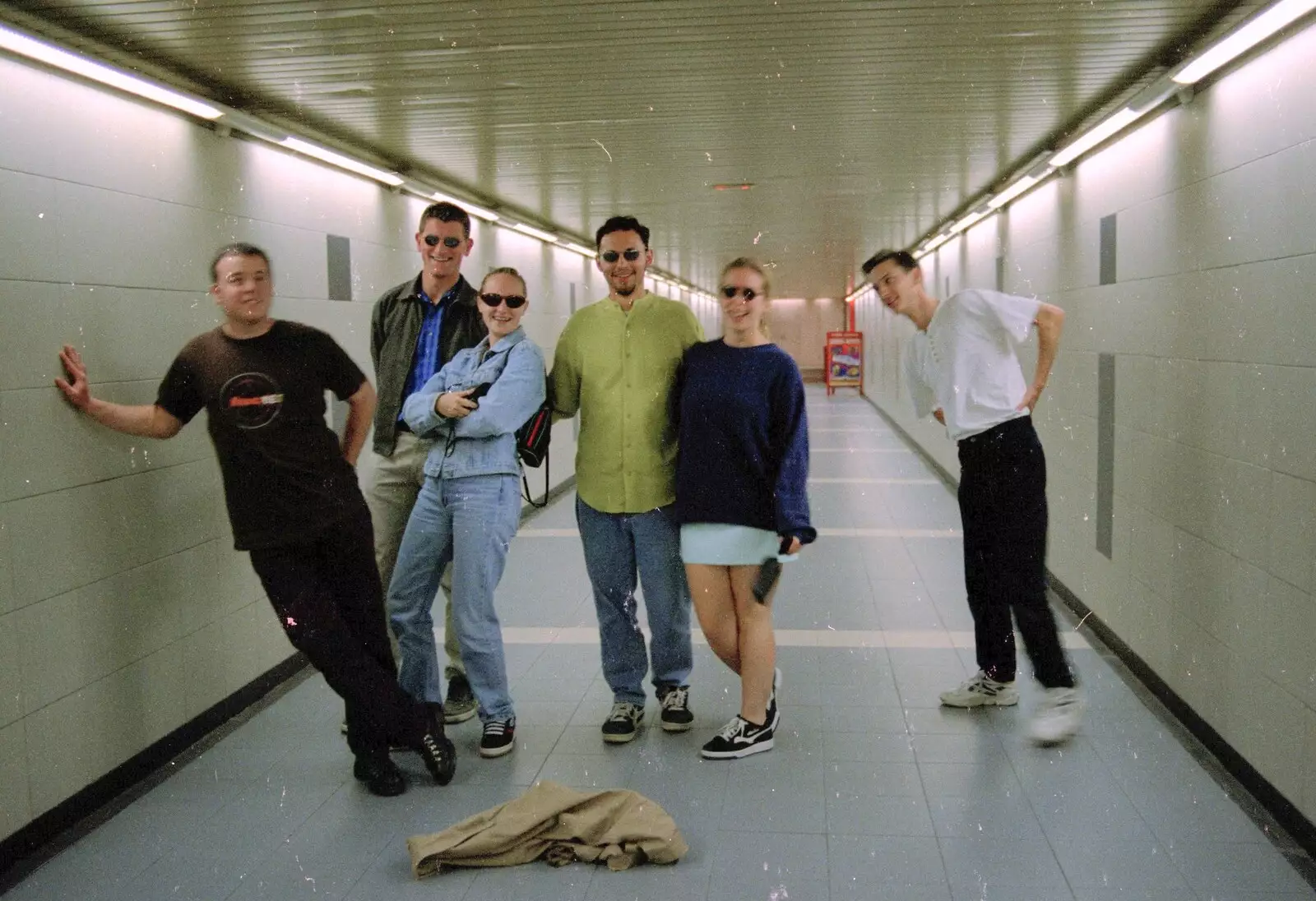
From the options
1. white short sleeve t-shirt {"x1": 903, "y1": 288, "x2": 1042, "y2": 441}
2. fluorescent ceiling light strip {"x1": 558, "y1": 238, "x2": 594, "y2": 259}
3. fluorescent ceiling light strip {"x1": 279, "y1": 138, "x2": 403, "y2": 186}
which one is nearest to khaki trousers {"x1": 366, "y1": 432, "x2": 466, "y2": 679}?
fluorescent ceiling light strip {"x1": 279, "y1": 138, "x2": 403, "y2": 186}

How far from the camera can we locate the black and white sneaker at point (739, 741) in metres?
3.54

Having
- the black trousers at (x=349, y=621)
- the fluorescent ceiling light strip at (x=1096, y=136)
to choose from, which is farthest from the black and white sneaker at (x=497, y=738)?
the fluorescent ceiling light strip at (x=1096, y=136)

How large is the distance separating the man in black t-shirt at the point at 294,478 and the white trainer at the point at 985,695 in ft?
Result: 5.93

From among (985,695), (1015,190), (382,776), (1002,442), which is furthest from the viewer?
(1015,190)

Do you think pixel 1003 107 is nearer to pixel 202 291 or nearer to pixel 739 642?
pixel 739 642

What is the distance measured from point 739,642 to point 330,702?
168 cm

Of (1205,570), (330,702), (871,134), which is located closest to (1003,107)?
(871,134)

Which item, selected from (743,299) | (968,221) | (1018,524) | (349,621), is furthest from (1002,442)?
(968,221)

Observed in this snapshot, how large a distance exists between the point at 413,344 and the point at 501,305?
1.22 feet

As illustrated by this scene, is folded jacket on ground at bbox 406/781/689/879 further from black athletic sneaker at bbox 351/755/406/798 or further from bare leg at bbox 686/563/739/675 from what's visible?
bare leg at bbox 686/563/739/675

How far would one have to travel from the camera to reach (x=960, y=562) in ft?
21.4

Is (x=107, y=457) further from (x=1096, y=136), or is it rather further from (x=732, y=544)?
(x=1096, y=136)

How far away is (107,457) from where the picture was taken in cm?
340

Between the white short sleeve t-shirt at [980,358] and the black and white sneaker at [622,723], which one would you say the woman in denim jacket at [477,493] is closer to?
the black and white sneaker at [622,723]
